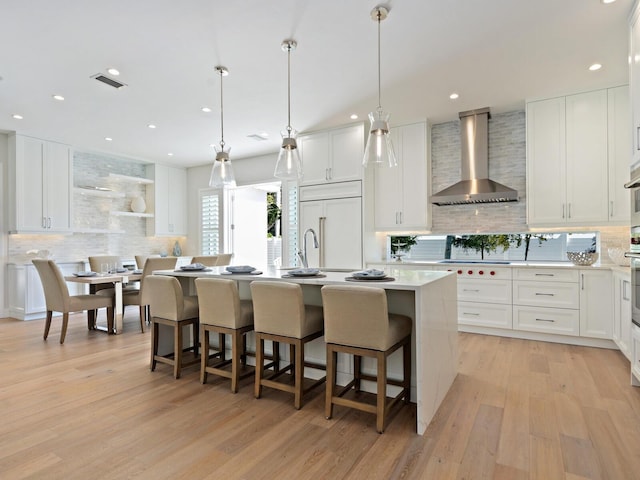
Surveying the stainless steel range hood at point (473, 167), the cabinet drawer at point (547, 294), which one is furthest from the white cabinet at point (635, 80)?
the stainless steel range hood at point (473, 167)

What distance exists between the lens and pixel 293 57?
333 cm

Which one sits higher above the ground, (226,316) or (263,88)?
(263,88)

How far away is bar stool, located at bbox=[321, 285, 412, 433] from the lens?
6.96 ft

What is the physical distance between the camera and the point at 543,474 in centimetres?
176

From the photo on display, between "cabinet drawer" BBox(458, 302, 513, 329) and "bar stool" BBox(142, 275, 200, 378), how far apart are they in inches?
125

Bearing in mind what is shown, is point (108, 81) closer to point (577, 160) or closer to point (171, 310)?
point (171, 310)

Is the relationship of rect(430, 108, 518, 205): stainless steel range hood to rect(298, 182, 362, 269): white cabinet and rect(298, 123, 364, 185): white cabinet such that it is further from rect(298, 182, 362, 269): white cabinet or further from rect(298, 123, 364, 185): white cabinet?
rect(298, 123, 364, 185): white cabinet

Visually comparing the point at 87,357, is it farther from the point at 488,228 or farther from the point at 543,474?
the point at 488,228

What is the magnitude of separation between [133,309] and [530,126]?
6676 mm

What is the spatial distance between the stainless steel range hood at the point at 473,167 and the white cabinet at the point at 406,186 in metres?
0.25

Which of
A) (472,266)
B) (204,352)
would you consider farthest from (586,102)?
(204,352)

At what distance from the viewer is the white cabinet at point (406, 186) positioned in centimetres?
504

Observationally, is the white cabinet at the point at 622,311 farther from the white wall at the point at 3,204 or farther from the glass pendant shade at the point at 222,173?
the white wall at the point at 3,204

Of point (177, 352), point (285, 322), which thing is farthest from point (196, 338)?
point (285, 322)
